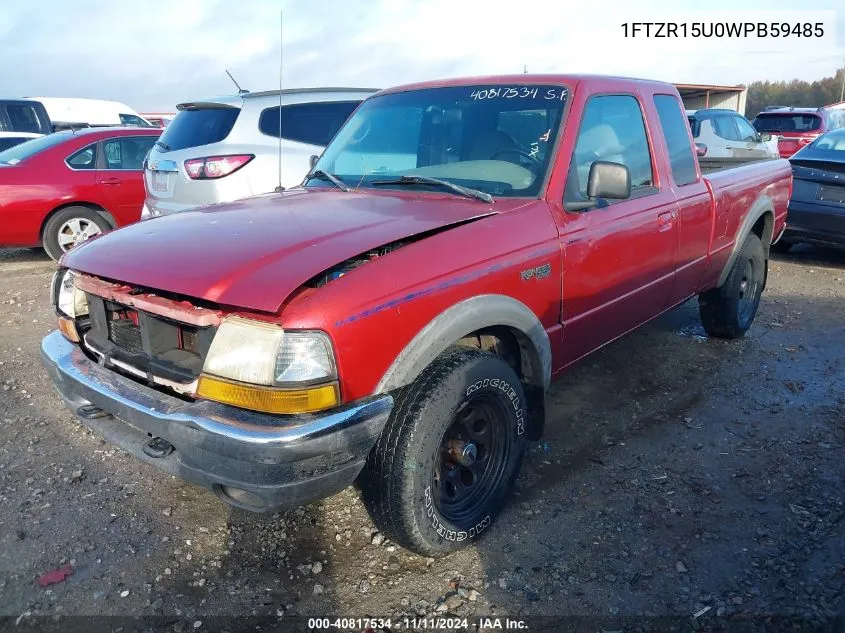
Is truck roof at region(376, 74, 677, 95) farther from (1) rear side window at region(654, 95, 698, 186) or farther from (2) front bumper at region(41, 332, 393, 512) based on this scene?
(2) front bumper at region(41, 332, 393, 512)

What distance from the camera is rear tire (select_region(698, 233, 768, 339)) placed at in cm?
497

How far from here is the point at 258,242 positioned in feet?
7.92

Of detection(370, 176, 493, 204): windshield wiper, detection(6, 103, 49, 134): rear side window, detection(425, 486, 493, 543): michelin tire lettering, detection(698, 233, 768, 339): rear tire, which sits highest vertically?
detection(6, 103, 49, 134): rear side window

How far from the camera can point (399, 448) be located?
235 cm

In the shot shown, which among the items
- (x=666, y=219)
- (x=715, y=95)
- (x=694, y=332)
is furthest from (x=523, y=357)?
(x=715, y=95)

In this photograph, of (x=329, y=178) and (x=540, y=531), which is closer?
(x=540, y=531)

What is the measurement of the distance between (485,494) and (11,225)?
6.92 m

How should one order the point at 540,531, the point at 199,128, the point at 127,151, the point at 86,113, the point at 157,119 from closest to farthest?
1. the point at 540,531
2. the point at 199,128
3. the point at 127,151
4. the point at 86,113
5. the point at 157,119

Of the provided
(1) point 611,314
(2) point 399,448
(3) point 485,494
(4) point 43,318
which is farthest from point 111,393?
(4) point 43,318

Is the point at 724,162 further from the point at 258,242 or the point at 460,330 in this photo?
the point at 258,242

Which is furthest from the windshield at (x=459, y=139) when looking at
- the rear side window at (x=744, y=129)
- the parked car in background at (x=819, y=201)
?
the rear side window at (x=744, y=129)

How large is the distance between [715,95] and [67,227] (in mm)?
29314

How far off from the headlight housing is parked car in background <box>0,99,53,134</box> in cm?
1529

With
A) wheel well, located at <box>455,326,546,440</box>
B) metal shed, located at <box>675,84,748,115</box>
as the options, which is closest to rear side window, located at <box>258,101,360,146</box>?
wheel well, located at <box>455,326,546,440</box>
